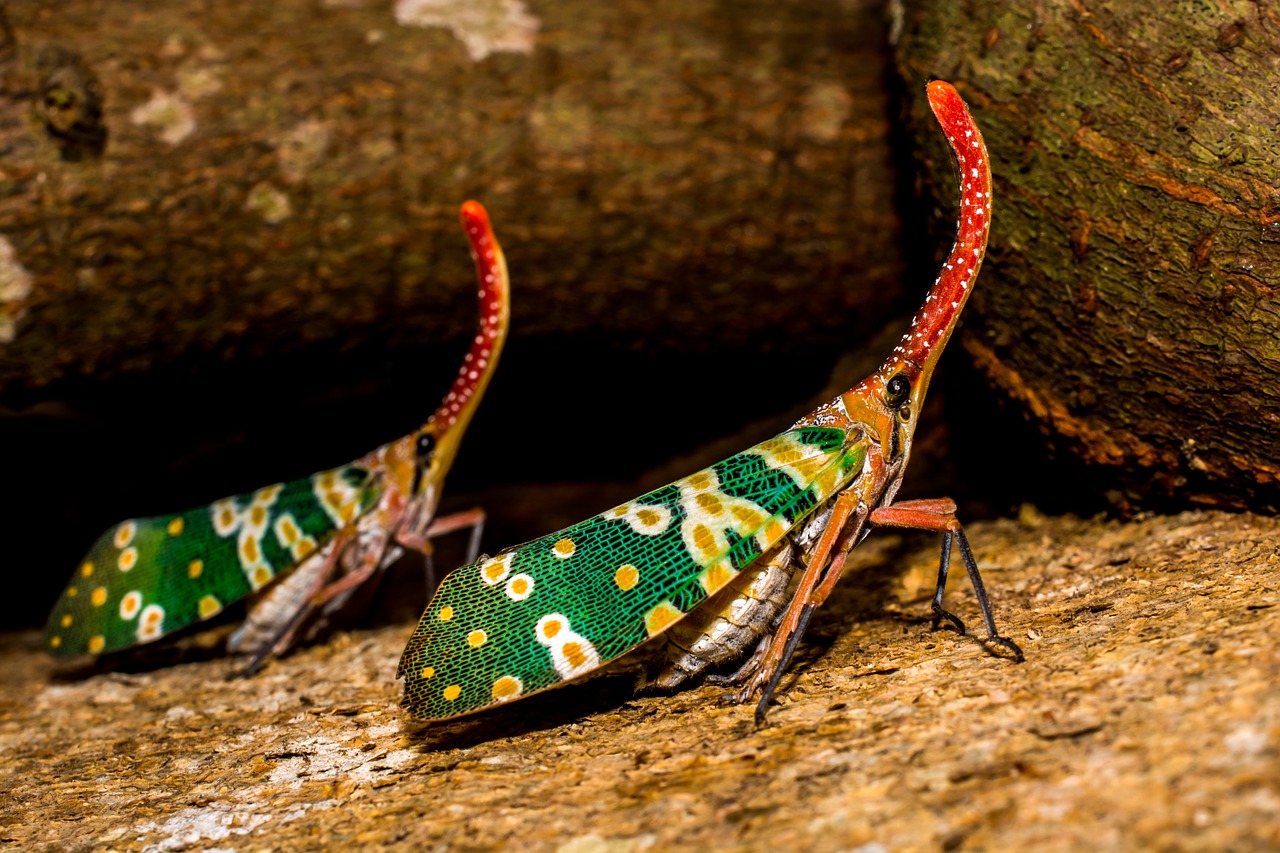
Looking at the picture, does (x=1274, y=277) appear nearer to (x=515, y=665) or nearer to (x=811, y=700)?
(x=811, y=700)

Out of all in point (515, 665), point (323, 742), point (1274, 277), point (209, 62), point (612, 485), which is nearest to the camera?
point (515, 665)

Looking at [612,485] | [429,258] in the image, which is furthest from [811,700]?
[612,485]

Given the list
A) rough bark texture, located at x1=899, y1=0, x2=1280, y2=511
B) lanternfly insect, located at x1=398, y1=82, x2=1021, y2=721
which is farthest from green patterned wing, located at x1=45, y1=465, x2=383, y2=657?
rough bark texture, located at x1=899, y1=0, x2=1280, y2=511

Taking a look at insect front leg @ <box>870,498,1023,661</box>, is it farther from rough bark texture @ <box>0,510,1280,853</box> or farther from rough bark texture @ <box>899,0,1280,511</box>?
rough bark texture @ <box>899,0,1280,511</box>

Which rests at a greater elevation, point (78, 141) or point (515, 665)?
point (78, 141)

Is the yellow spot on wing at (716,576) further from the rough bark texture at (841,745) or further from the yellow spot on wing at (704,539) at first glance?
the rough bark texture at (841,745)

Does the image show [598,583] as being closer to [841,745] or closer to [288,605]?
[841,745]
